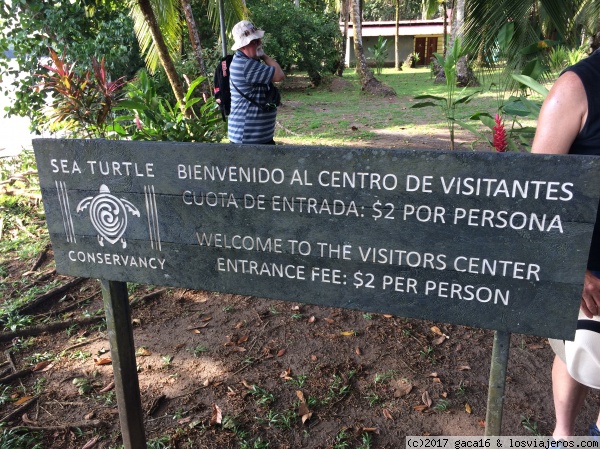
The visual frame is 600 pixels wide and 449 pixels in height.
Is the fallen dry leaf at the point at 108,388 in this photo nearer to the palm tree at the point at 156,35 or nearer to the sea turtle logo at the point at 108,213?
the sea turtle logo at the point at 108,213

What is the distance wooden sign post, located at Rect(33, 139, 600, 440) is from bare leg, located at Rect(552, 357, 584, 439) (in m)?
0.49

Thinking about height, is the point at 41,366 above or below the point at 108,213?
below

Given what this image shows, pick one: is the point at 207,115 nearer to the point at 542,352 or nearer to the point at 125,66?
the point at 542,352

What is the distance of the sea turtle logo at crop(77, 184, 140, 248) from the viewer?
1651 mm

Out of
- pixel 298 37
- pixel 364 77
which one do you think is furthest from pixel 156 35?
pixel 298 37

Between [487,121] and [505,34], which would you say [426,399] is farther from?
[505,34]

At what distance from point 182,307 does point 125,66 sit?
7154 millimetres

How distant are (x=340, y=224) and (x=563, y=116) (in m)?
0.78

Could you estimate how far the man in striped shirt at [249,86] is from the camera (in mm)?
4016

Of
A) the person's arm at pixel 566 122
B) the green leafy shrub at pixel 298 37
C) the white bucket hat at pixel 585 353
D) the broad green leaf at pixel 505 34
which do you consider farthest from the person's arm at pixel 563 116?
the green leafy shrub at pixel 298 37

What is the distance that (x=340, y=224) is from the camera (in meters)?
1.45

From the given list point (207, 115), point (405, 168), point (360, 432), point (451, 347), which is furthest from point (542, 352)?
point (207, 115)

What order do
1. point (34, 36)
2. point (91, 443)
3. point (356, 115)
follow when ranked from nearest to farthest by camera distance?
point (91, 443)
point (34, 36)
point (356, 115)

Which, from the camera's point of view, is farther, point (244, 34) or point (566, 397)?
point (244, 34)
